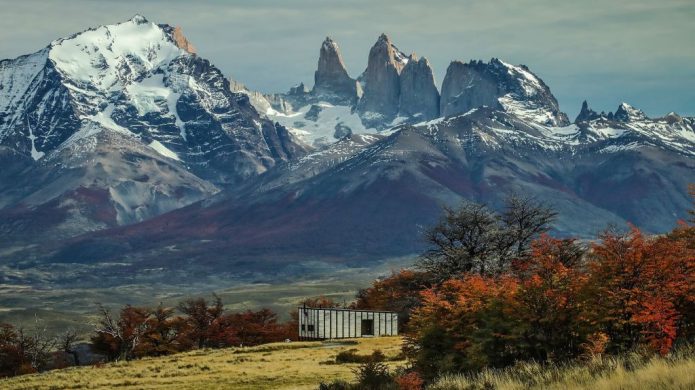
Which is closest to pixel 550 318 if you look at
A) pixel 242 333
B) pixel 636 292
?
pixel 636 292

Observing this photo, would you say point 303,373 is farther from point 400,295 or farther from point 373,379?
point 400,295

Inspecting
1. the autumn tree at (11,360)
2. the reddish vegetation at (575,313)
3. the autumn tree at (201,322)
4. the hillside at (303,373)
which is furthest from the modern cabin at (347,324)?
the reddish vegetation at (575,313)

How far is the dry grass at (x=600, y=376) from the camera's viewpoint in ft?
116

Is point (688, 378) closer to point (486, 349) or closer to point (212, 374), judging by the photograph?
point (486, 349)

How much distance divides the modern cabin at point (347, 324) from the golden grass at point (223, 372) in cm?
2743

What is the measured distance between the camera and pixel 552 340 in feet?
176

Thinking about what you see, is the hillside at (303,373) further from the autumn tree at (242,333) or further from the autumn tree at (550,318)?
the autumn tree at (242,333)

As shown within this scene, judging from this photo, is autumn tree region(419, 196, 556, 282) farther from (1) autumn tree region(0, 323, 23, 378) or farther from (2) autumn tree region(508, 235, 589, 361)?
(1) autumn tree region(0, 323, 23, 378)

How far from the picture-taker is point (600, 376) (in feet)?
129

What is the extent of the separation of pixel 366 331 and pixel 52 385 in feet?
184

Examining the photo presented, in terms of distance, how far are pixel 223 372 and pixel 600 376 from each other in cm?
4200

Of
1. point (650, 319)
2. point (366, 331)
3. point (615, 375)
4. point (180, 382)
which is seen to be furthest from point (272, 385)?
point (366, 331)

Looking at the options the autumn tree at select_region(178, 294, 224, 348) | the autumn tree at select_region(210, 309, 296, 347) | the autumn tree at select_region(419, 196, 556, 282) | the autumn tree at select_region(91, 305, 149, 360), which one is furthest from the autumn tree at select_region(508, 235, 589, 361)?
the autumn tree at select_region(178, 294, 224, 348)

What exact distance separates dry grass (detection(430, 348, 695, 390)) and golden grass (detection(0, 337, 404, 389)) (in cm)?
1967
